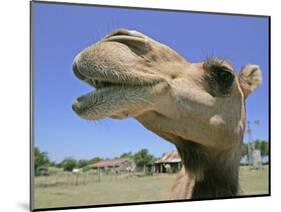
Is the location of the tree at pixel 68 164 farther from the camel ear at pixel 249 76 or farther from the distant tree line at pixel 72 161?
the camel ear at pixel 249 76

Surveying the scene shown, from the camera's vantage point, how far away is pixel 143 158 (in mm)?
3121

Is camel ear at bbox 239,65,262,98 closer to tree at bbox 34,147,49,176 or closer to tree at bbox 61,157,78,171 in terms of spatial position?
tree at bbox 61,157,78,171

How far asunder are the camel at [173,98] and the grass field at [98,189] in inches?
20.4

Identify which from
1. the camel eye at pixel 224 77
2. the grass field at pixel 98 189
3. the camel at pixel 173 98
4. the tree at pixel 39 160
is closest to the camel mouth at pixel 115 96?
the camel at pixel 173 98

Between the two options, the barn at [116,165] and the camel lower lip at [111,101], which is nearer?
the camel lower lip at [111,101]

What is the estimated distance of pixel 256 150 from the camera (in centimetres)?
342

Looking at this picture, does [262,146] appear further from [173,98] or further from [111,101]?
[111,101]

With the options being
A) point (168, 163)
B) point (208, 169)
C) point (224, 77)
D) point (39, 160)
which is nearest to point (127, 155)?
point (168, 163)

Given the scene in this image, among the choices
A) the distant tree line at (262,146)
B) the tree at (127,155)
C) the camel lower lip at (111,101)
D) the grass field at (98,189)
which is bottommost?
the grass field at (98,189)

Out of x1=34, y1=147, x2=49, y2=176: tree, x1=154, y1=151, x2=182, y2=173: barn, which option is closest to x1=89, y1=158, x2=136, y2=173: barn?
x1=154, y1=151, x2=182, y2=173: barn

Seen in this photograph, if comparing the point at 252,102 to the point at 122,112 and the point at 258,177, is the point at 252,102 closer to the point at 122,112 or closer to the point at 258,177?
the point at 258,177

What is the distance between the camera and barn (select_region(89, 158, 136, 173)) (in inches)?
119

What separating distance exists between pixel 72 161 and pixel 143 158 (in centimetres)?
43

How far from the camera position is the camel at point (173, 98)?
2414 millimetres
